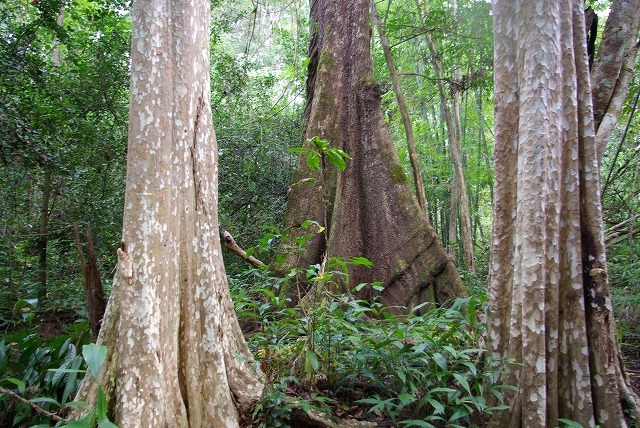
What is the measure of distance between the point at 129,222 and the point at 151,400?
89 cm

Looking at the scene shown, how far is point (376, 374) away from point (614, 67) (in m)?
2.81

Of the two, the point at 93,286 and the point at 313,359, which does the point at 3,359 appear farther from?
the point at 313,359

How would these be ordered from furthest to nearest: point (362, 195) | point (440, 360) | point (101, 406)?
point (362, 195) < point (440, 360) < point (101, 406)

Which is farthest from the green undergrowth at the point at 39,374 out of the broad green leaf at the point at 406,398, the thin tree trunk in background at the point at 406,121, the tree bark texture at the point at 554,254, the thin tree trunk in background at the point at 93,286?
the thin tree trunk in background at the point at 406,121

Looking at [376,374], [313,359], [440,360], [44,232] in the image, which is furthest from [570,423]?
[44,232]

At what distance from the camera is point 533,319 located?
7.83 feet

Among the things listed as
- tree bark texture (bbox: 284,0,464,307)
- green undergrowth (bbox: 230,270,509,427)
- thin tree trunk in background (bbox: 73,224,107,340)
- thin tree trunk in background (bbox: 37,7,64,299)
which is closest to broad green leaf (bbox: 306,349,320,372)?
green undergrowth (bbox: 230,270,509,427)

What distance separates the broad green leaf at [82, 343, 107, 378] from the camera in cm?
201

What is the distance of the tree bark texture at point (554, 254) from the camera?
7.82ft

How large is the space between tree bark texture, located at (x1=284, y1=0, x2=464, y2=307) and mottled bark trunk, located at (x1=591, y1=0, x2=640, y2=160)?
74.0 inches

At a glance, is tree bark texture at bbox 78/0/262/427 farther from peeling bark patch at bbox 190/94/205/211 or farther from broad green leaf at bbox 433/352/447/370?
broad green leaf at bbox 433/352/447/370

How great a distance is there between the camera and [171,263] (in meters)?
2.44

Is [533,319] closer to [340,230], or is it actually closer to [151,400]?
[151,400]

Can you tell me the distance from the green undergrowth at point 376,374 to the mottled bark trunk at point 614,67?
5.87 feet
